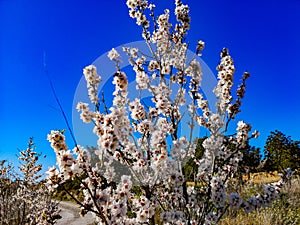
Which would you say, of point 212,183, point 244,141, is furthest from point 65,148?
point 244,141

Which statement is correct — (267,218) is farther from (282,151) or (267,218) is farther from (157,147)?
(282,151)

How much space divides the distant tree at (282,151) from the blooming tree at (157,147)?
608 inches

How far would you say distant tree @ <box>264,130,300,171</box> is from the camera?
18250mm

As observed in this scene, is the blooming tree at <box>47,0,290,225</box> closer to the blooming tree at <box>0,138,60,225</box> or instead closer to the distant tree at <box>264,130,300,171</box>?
the blooming tree at <box>0,138,60,225</box>

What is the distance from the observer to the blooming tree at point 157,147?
2.74m

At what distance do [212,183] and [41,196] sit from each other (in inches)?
222

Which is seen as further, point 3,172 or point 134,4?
point 3,172

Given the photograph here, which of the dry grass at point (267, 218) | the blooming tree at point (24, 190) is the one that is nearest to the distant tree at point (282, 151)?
the dry grass at point (267, 218)

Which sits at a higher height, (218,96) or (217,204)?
(218,96)

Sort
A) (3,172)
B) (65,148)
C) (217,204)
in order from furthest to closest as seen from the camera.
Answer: (3,172)
(217,204)
(65,148)

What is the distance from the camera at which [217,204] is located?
3.60 meters

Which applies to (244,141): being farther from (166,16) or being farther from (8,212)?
(8,212)

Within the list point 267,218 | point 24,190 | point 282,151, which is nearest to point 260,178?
point 282,151

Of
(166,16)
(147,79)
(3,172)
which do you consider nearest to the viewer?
(147,79)
